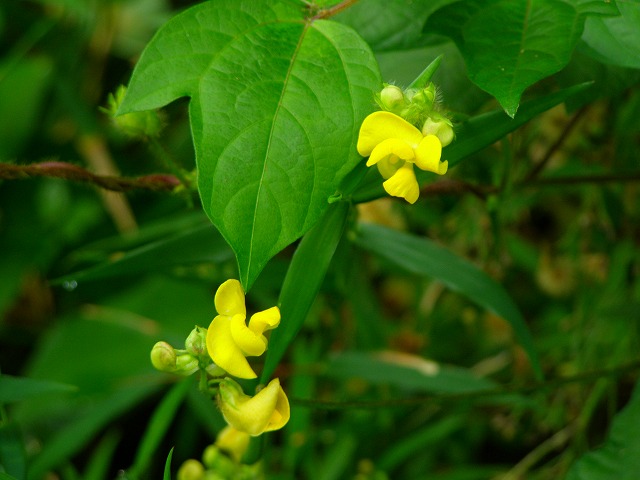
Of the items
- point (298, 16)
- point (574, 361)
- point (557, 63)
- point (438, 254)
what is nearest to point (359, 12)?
point (298, 16)

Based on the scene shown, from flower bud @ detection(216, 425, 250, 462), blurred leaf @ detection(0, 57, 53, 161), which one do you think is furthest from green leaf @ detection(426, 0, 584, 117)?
blurred leaf @ detection(0, 57, 53, 161)

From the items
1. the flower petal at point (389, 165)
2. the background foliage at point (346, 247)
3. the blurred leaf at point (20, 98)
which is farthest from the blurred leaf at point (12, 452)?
the blurred leaf at point (20, 98)

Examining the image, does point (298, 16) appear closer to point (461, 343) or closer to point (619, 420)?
point (619, 420)

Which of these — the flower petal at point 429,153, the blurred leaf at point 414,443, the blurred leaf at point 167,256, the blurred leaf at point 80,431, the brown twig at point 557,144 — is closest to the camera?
the flower petal at point 429,153

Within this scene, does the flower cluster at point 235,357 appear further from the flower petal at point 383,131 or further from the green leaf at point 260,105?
the flower petal at point 383,131

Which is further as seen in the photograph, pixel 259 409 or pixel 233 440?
pixel 233 440

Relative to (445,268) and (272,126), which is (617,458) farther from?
(272,126)

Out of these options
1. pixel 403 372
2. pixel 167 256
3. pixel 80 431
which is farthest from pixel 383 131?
pixel 80 431
